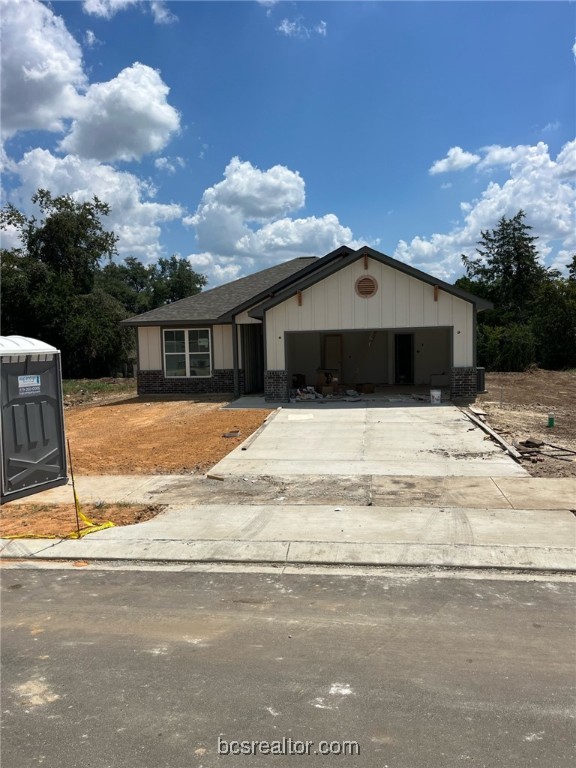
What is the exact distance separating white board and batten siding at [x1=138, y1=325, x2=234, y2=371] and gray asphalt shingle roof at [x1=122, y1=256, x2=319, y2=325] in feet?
1.91

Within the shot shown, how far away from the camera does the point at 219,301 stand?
24.5m

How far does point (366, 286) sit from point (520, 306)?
3339 centimetres

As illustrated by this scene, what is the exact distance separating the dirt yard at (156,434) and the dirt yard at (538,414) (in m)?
6.08

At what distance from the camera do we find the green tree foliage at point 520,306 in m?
35.1

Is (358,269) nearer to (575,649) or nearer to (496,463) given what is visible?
(496,463)

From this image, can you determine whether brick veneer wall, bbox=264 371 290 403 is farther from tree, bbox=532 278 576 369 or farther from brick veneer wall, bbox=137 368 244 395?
tree, bbox=532 278 576 369

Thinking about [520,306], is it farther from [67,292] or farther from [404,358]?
[67,292]

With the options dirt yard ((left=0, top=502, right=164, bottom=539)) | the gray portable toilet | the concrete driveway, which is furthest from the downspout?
dirt yard ((left=0, top=502, right=164, bottom=539))

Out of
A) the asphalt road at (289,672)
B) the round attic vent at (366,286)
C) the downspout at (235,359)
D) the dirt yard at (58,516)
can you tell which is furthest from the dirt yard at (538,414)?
the downspout at (235,359)

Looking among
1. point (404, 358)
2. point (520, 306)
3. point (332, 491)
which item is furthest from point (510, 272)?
point (332, 491)

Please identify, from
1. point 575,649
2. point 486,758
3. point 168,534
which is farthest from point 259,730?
point 168,534

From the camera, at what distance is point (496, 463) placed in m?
10.8

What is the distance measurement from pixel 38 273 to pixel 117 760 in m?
42.2

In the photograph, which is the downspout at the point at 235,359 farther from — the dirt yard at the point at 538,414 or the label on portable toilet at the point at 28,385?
the label on portable toilet at the point at 28,385
